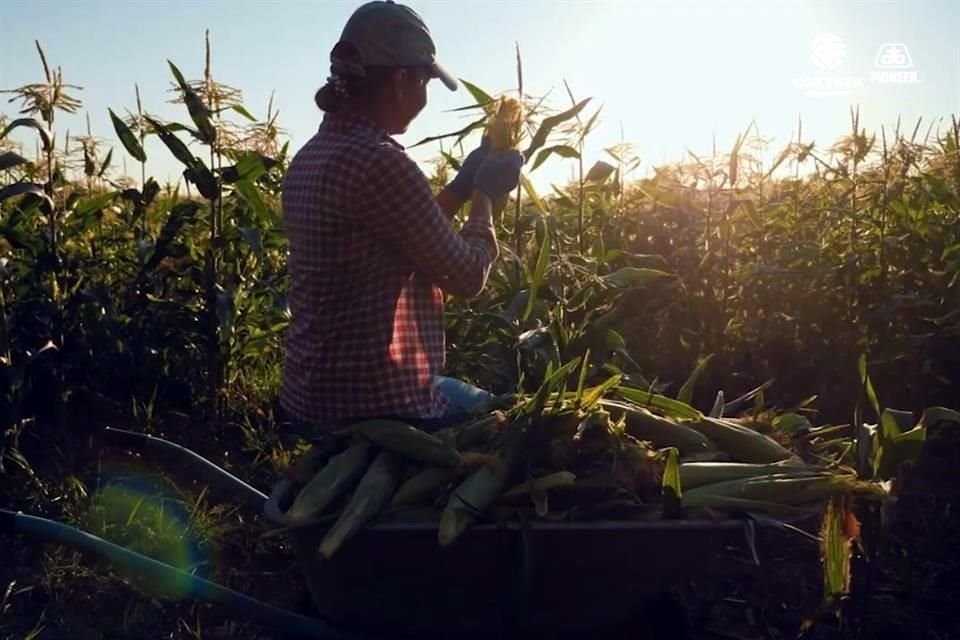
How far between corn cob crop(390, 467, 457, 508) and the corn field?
0.95 metres

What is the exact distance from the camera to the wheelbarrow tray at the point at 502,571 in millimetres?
2031

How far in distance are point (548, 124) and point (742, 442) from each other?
131 cm

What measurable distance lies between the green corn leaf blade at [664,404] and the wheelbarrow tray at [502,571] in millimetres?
370

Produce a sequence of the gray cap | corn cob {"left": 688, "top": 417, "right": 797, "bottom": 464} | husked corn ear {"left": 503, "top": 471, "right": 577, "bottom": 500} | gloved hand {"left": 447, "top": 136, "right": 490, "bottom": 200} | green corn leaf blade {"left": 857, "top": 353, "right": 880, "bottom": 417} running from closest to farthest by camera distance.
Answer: husked corn ear {"left": 503, "top": 471, "right": 577, "bottom": 500}
corn cob {"left": 688, "top": 417, "right": 797, "bottom": 464}
green corn leaf blade {"left": 857, "top": 353, "right": 880, "bottom": 417}
the gray cap
gloved hand {"left": 447, "top": 136, "right": 490, "bottom": 200}

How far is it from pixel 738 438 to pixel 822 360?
120 inches

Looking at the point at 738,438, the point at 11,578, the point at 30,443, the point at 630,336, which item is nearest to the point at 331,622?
the point at 738,438

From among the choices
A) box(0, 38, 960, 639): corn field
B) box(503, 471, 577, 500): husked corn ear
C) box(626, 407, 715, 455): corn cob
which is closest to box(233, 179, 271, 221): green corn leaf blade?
box(0, 38, 960, 639): corn field

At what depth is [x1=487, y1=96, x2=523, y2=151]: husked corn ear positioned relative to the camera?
2848 mm

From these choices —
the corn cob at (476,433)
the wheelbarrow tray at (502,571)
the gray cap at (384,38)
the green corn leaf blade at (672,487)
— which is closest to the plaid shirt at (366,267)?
the gray cap at (384,38)

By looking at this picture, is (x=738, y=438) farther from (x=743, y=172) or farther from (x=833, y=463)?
(x=743, y=172)

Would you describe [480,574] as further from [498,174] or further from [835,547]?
[498,174]

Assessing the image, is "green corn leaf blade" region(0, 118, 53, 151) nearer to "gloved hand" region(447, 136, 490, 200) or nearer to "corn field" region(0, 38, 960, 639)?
"corn field" region(0, 38, 960, 639)

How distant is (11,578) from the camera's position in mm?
3793

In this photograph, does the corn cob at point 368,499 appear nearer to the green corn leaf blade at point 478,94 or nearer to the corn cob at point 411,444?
the corn cob at point 411,444
